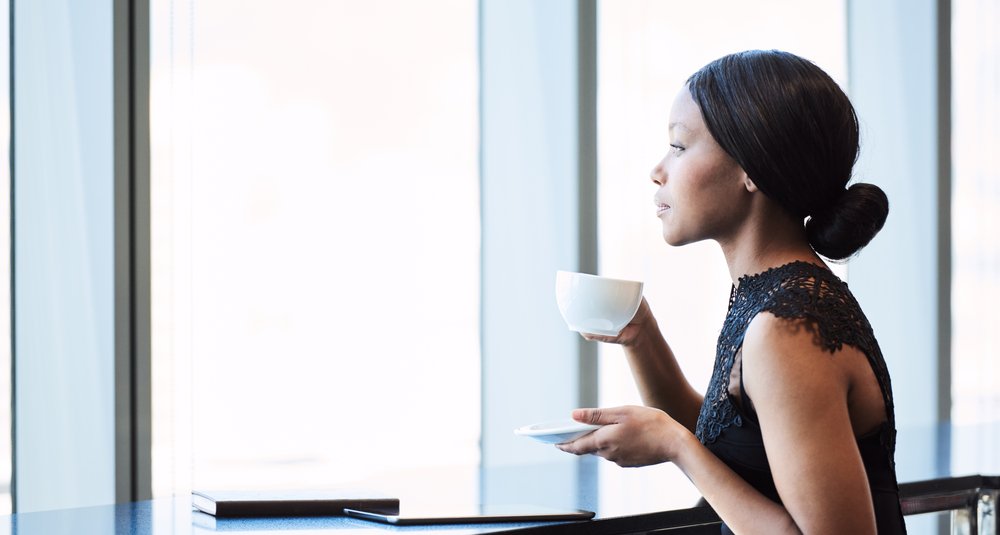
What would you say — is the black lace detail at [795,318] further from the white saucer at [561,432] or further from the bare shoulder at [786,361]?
the white saucer at [561,432]

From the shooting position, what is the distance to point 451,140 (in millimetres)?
3781

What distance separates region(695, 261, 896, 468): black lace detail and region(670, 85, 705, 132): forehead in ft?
0.72

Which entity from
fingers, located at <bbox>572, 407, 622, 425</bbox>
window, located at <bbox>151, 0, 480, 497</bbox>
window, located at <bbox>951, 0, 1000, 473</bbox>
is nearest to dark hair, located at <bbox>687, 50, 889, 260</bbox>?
fingers, located at <bbox>572, 407, 622, 425</bbox>

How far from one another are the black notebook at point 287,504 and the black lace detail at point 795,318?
19.0 inches

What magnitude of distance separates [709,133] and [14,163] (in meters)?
1.82

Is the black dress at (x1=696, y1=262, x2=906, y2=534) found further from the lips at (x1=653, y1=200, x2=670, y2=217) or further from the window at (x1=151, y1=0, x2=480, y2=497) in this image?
the window at (x1=151, y1=0, x2=480, y2=497)

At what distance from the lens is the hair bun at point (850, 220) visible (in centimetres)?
150

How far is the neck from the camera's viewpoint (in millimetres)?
1546

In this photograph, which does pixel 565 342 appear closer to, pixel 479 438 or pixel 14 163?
pixel 479 438

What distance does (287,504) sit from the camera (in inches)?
63.6

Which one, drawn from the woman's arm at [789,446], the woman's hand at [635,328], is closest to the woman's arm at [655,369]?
the woman's hand at [635,328]

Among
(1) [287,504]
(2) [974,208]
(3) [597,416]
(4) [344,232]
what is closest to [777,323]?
(3) [597,416]

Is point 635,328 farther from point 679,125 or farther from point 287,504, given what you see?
point 287,504

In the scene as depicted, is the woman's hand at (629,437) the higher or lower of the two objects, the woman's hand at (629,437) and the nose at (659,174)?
the lower
